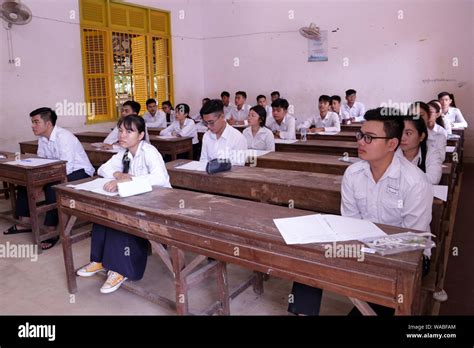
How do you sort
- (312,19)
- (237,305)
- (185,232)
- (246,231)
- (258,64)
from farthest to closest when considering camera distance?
(258,64), (312,19), (237,305), (185,232), (246,231)

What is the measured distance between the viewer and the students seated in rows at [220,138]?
3.14 m

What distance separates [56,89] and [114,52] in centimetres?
134

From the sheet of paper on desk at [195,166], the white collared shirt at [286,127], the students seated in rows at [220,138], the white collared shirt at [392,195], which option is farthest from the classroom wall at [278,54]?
the white collared shirt at [392,195]

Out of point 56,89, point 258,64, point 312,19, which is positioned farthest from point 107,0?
point 312,19

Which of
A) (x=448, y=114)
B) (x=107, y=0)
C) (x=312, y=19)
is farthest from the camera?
(x=312, y=19)

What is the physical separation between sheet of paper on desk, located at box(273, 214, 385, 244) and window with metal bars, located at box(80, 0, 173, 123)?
5.99 m

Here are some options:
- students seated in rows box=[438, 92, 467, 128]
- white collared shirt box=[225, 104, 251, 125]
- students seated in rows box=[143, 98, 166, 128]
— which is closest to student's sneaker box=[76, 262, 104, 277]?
students seated in rows box=[143, 98, 166, 128]

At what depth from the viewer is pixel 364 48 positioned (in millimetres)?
7148

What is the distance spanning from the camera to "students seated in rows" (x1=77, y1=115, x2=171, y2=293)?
230 cm

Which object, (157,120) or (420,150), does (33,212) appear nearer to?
(420,150)

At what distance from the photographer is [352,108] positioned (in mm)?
7055

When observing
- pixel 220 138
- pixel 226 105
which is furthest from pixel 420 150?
pixel 226 105

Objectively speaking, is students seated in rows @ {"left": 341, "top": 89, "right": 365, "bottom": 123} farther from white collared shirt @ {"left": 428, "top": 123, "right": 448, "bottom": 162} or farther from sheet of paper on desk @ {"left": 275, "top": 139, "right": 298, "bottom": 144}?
white collared shirt @ {"left": 428, "top": 123, "right": 448, "bottom": 162}
